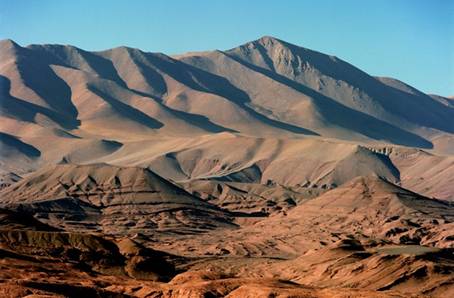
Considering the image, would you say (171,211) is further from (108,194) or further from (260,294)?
(260,294)

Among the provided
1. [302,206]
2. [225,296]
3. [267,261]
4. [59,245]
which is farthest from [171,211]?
[225,296]

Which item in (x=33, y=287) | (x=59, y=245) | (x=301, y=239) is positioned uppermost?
(x=301, y=239)

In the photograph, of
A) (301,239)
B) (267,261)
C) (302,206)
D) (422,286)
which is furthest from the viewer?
(302,206)

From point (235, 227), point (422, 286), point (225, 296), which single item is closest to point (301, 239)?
point (235, 227)

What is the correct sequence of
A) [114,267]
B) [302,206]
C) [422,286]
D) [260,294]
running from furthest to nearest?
[302,206]
[114,267]
[422,286]
[260,294]

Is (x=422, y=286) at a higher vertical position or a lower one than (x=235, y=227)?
lower

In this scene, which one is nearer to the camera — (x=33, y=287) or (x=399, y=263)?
(x=33, y=287)

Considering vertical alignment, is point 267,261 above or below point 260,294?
above

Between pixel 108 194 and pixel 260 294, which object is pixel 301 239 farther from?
pixel 260 294

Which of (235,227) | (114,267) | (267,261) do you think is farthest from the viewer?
(235,227)
